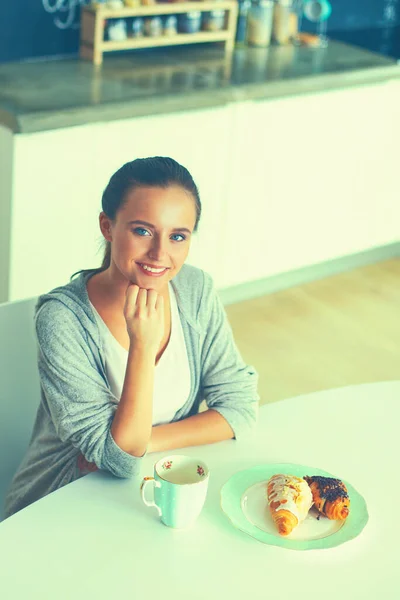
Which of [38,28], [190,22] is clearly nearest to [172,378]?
[38,28]

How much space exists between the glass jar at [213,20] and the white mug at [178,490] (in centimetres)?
252

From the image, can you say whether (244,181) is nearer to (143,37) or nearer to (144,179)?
(143,37)

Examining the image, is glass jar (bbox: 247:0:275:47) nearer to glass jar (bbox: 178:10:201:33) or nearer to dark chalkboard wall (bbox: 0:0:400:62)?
glass jar (bbox: 178:10:201:33)

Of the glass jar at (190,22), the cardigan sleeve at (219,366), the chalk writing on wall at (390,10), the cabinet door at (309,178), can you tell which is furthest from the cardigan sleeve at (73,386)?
the chalk writing on wall at (390,10)

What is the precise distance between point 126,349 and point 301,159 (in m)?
2.08

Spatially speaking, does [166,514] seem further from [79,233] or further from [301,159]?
[301,159]

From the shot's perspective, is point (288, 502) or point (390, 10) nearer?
point (288, 502)

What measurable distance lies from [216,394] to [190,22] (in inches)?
83.5

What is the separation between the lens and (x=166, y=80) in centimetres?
313

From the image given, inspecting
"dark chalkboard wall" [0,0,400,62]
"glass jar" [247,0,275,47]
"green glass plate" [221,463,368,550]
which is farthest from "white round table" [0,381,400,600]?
"glass jar" [247,0,275,47]

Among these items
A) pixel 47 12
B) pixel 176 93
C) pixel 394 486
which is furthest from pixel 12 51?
pixel 394 486

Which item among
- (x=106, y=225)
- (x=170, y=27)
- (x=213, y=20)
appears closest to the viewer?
(x=106, y=225)

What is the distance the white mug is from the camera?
122cm

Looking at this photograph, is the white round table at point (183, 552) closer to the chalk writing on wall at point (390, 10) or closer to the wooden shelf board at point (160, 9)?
the wooden shelf board at point (160, 9)
